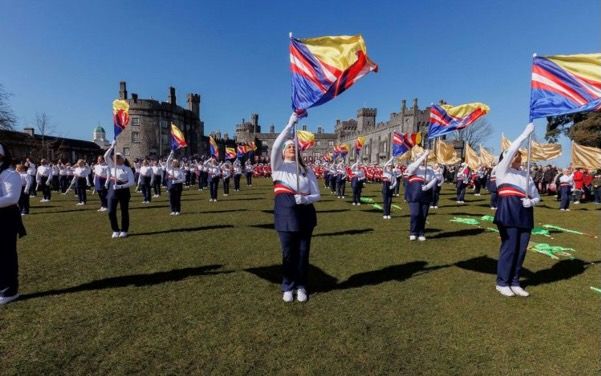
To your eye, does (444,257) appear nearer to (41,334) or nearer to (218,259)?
(218,259)

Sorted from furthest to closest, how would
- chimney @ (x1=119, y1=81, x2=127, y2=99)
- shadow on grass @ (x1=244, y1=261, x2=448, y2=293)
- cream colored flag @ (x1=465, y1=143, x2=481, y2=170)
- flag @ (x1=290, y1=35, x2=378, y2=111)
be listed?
chimney @ (x1=119, y1=81, x2=127, y2=99) → cream colored flag @ (x1=465, y1=143, x2=481, y2=170) → shadow on grass @ (x1=244, y1=261, x2=448, y2=293) → flag @ (x1=290, y1=35, x2=378, y2=111)

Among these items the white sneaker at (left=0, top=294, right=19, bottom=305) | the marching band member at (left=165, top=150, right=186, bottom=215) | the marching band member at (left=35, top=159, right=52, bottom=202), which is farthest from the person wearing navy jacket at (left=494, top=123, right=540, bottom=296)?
the marching band member at (left=35, top=159, right=52, bottom=202)

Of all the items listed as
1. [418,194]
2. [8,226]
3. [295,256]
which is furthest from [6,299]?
[418,194]

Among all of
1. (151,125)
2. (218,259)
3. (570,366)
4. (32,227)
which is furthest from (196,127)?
(570,366)

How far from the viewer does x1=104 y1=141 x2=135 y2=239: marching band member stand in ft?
30.5

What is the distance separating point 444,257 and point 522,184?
9.50 feet

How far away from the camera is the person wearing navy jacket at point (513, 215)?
5.65 m

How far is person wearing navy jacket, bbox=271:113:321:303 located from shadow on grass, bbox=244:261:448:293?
0.60m

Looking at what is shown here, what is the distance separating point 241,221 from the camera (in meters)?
12.8

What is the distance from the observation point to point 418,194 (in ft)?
31.5

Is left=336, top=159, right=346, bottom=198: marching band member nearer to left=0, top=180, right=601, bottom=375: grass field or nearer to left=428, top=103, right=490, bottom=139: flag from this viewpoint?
left=428, top=103, right=490, bottom=139: flag

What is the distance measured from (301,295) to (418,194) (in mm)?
5508

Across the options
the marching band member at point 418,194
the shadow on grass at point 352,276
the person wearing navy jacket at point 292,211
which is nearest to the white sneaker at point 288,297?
the person wearing navy jacket at point 292,211

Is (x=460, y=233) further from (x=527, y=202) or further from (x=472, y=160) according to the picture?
(x=472, y=160)
